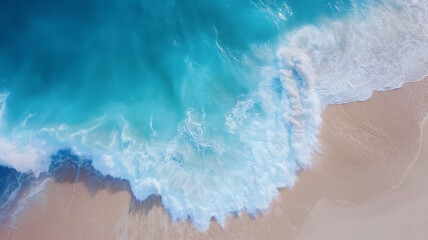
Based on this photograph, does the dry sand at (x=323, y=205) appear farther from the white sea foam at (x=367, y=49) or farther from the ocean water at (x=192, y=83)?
the white sea foam at (x=367, y=49)

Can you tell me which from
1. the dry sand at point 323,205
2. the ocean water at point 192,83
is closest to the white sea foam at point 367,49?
the ocean water at point 192,83

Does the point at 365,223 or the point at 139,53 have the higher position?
the point at 139,53

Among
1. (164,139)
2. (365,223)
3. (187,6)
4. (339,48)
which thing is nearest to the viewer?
(365,223)

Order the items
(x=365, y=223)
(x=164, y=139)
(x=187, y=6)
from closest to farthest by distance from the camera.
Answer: (x=365, y=223) → (x=164, y=139) → (x=187, y=6)

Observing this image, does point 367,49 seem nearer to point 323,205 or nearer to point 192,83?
point 323,205

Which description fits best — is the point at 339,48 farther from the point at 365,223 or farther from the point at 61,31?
the point at 61,31

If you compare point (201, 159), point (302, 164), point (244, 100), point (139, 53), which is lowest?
point (302, 164)

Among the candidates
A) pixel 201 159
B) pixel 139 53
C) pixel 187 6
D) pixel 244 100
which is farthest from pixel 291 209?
pixel 187 6
